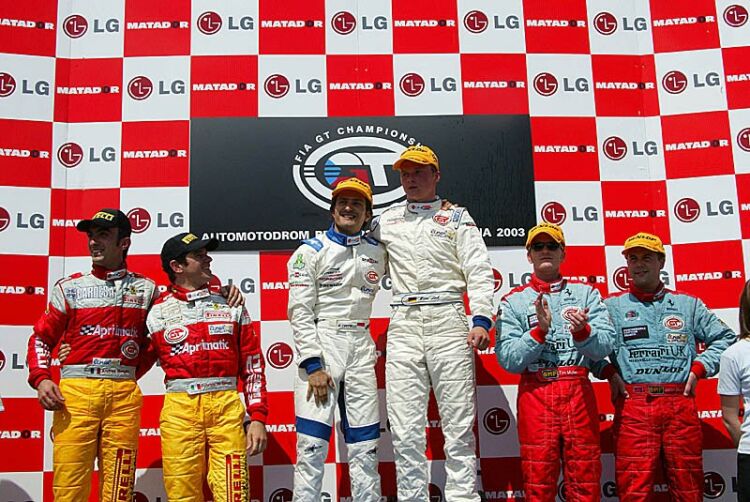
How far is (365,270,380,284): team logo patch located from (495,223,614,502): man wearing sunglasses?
698 millimetres

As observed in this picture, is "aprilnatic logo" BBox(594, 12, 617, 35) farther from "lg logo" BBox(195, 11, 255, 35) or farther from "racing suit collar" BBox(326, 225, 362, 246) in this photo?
"racing suit collar" BBox(326, 225, 362, 246)

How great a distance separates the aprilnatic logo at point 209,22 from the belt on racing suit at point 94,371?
96.6 inches

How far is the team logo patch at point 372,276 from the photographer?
12.0 ft

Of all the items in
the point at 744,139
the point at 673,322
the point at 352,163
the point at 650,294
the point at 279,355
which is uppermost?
the point at 744,139

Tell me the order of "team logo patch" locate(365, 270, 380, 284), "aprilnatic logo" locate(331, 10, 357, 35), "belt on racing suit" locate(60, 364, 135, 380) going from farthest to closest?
1. "aprilnatic logo" locate(331, 10, 357, 35)
2. "team logo patch" locate(365, 270, 380, 284)
3. "belt on racing suit" locate(60, 364, 135, 380)

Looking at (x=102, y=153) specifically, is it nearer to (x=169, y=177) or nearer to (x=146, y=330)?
(x=169, y=177)

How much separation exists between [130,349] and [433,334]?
61.5 inches

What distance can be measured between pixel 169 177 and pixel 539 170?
8.09ft

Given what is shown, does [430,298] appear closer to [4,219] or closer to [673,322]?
[673,322]

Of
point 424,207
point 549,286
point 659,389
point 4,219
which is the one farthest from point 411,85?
point 4,219

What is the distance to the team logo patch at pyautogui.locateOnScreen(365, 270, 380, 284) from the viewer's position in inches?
144

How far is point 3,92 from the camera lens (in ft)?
15.4

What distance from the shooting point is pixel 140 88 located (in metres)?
4.79

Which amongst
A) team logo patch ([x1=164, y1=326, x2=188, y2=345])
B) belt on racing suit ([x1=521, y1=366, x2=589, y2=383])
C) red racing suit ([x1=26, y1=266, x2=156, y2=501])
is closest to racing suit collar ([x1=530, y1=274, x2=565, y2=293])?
belt on racing suit ([x1=521, y1=366, x2=589, y2=383])
